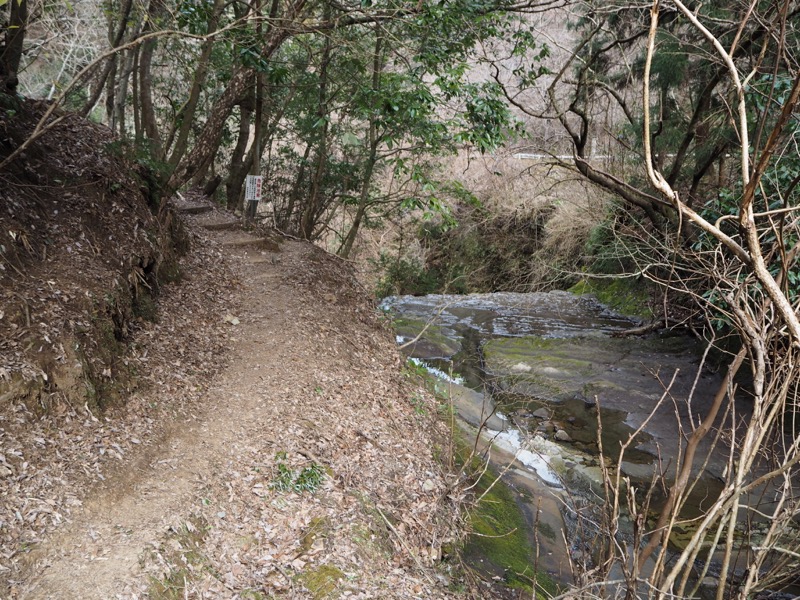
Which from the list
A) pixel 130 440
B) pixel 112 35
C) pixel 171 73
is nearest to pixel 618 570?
pixel 130 440

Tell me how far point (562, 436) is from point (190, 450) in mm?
6141

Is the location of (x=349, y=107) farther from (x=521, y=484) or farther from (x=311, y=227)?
(x=521, y=484)

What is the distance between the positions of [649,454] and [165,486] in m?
7.19

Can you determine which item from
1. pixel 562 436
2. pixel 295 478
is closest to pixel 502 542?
pixel 295 478

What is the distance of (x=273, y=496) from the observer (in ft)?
16.8

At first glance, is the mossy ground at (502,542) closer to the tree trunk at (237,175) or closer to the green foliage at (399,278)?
the tree trunk at (237,175)

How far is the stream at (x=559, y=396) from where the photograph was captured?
295 inches

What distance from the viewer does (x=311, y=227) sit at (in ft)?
45.5

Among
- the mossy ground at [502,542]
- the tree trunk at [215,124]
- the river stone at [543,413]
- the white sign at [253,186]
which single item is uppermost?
the tree trunk at [215,124]

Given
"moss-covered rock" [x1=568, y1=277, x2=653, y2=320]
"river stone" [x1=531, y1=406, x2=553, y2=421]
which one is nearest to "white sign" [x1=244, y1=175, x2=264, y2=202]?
"river stone" [x1=531, y1=406, x2=553, y2=421]

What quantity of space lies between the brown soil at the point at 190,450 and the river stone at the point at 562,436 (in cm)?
232

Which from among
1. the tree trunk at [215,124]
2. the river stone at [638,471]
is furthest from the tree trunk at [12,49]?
the river stone at [638,471]

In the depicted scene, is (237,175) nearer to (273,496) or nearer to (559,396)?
(559,396)

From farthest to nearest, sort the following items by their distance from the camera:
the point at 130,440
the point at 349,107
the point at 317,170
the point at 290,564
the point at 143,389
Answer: the point at 317,170, the point at 349,107, the point at 143,389, the point at 130,440, the point at 290,564
